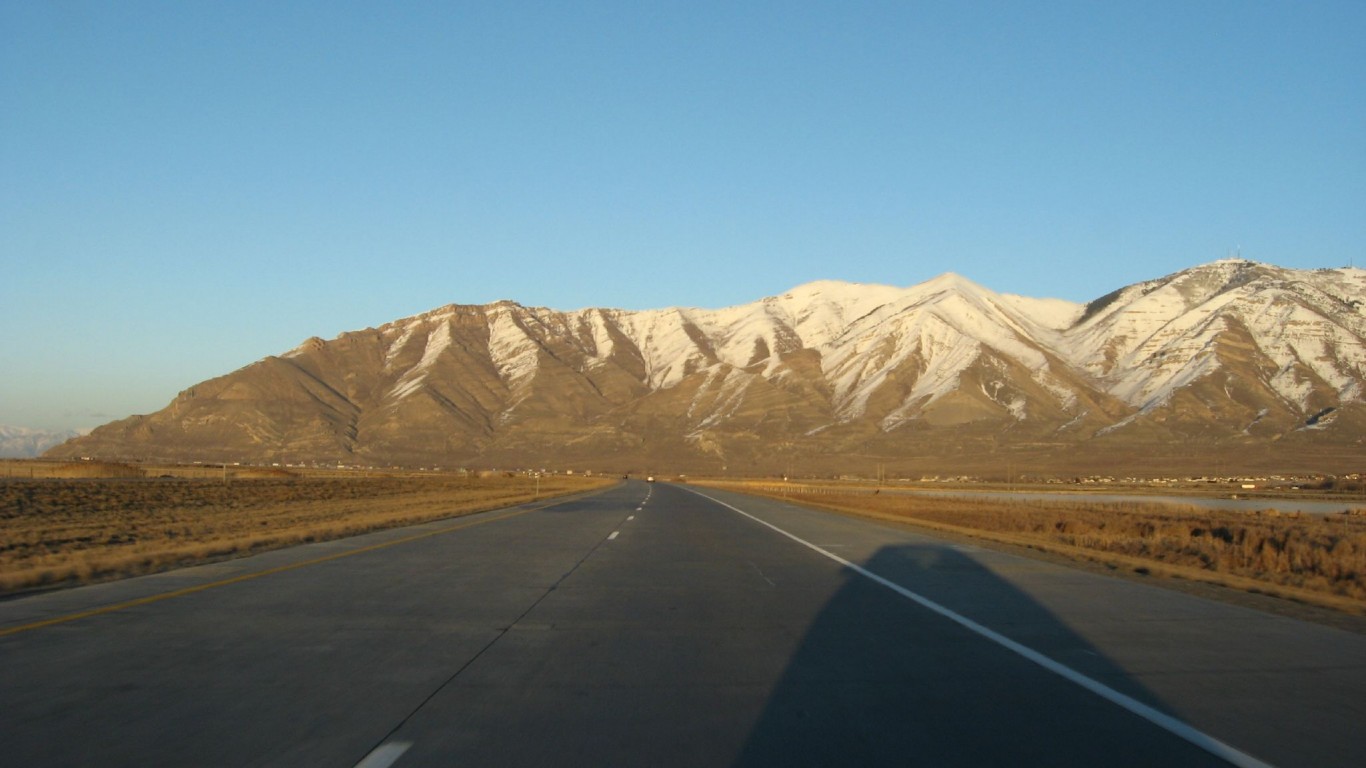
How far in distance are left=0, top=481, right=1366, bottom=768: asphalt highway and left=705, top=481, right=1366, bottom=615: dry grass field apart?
3808 millimetres

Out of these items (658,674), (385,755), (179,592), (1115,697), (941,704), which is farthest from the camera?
(179,592)

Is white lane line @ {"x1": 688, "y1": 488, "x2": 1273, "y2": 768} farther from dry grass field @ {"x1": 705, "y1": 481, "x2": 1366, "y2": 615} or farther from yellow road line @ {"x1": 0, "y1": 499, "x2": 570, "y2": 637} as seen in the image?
yellow road line @ {"x1": 0, "y1": 499, "x2": 570, "y2": 637}

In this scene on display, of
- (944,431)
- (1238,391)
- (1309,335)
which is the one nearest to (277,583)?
(944,431)

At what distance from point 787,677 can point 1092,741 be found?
261 centimetres

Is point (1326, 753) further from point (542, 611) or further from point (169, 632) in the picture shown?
point (169, 632)

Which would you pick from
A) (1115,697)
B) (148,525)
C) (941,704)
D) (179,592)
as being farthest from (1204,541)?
(148,525)

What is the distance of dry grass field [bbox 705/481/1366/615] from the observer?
1758 centimetres

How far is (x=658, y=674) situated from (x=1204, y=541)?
23.1m

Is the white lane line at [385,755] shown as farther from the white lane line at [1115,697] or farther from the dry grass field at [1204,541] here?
the dry grass field at [1204,541]

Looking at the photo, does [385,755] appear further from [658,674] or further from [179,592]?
[179,592]

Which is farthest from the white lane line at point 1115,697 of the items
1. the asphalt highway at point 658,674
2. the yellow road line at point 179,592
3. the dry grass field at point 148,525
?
the dry grass field at point 148,525

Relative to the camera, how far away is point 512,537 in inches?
981

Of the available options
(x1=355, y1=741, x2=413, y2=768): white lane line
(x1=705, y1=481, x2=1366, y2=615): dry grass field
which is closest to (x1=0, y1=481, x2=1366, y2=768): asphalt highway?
(x1=355, y1=741, x2=413, y2=768): white lane line

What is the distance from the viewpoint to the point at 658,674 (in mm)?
9016
